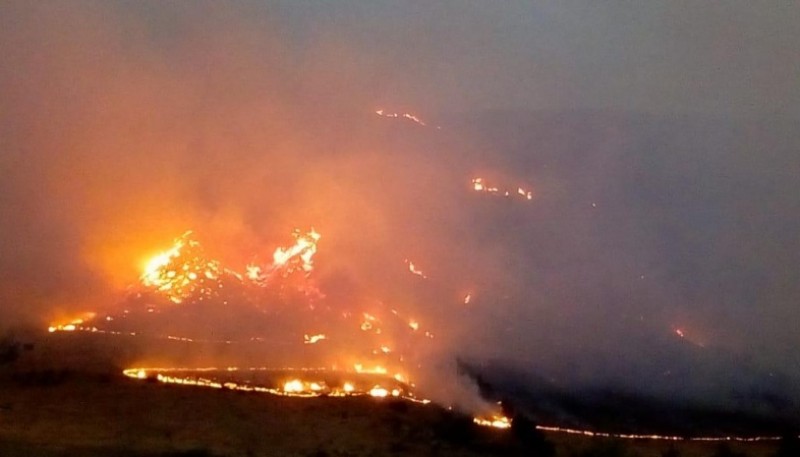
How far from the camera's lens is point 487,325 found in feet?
18.5

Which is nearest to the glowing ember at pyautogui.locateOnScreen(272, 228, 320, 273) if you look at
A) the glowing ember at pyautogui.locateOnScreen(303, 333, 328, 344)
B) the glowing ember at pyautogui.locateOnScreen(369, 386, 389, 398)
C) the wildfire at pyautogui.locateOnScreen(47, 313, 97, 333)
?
the glowing ember at pyautogui.locateOnScreen(303, 333, 328, 344)

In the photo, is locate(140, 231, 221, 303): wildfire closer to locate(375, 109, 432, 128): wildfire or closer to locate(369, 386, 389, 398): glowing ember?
locate(369, 386, 389, 398): glowing ember

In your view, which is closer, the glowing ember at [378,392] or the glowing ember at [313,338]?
the glowing ember at [378,392]

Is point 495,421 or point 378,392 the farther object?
point 378,392

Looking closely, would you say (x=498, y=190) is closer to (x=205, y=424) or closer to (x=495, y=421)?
(x=495, y=421)

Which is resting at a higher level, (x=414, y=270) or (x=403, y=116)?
(x=403, y=116)

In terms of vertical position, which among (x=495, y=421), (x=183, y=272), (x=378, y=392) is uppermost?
(x=183, y=272)

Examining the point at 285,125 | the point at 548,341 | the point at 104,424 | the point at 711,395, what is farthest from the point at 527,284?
the point at 104,424

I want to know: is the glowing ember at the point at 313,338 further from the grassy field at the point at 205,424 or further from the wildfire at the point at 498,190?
the wildfire at the point at 498,190

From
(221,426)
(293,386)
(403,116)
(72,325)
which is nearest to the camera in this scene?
(221,426)

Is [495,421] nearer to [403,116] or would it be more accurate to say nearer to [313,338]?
[313,338]

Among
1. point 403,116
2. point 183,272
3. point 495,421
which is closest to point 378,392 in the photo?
point 495,421

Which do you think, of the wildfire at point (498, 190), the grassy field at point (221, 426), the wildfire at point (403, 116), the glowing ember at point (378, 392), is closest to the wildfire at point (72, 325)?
the grassy field at point (221, 426)

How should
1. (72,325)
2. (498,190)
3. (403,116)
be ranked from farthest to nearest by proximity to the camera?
(403,116)
(498,190)
(72,325)
